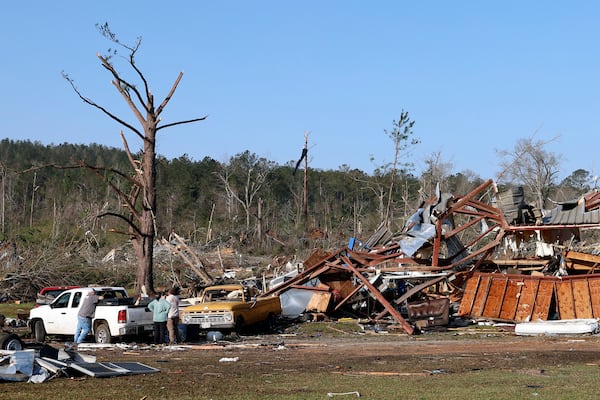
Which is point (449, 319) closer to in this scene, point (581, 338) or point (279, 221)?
point (581, 338)

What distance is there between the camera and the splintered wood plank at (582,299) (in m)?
23.9

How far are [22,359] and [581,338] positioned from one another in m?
15.2

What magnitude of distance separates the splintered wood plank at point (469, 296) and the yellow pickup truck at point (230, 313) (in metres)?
6.40

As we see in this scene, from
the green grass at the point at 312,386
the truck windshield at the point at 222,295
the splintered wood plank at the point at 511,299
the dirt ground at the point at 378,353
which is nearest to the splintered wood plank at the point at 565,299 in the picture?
the splintered wood plank at the point at 511,299

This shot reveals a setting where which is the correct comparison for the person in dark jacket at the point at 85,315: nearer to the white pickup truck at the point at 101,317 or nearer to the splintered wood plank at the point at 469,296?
the white pickup truck at the point at 101,317

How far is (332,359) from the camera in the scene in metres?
16.2

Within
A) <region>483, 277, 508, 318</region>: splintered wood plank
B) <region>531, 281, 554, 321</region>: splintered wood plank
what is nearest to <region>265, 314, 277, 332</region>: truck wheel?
<region>483, 277, 508, 318</region>: splintered wood plank

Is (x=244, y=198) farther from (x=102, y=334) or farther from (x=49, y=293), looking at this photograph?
(x=102, y=334)

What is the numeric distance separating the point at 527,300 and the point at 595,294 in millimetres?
2066

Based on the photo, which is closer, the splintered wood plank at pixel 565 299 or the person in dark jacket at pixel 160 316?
the person in dark jacket at pixel 160 316

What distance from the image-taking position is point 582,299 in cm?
2416

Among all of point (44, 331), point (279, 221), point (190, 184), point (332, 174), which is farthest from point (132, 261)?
point (332, 174)

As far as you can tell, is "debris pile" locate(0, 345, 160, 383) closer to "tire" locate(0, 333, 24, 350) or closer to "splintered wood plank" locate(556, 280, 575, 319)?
"tire" locate(0, 333, 24, 350)

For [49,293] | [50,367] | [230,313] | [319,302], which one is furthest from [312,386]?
[49,293]
